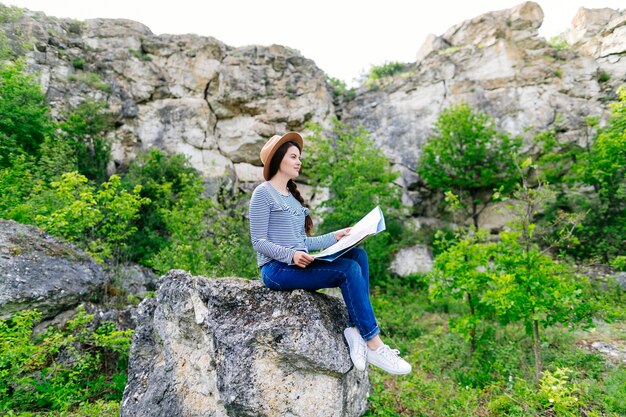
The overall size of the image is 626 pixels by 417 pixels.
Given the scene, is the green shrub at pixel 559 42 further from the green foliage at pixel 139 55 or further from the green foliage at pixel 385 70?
the green foliage at pixel 139 55

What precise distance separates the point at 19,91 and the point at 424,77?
17.7 metres

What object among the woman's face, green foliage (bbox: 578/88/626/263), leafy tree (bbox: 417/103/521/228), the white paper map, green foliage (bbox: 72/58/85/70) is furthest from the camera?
green foliage (bbox: 72/58/85/70)

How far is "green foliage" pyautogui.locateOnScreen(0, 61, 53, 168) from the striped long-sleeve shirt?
9.03m

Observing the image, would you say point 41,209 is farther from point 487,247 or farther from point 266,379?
point 487,247

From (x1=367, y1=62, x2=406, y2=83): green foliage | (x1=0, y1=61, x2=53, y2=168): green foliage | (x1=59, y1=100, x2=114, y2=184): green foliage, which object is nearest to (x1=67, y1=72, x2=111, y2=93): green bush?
(x1=59, y1=100, x2=114, y2=184): green foliage

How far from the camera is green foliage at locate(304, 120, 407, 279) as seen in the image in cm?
1141

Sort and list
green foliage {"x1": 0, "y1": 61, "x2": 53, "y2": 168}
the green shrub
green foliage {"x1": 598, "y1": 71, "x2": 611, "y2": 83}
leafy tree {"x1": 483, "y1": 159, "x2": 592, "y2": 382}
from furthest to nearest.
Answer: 1. the green shrub
2. green foliage {"x1": 598, "y1": 71, "x2": 611, "y2": 83}
3. green foliage {"x1": 0, "y1": 61, "x2": 53, "y2": 168}
4. leafy tree {"x1": 483, "y1": 159, "x2": 592, "y2": 382}

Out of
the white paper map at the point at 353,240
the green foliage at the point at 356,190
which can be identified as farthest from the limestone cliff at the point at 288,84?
the white paper map at the point at 353,240

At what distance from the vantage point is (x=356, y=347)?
3.08 metres

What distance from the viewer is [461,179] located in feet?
51.8

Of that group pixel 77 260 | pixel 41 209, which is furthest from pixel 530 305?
pixel 41 209

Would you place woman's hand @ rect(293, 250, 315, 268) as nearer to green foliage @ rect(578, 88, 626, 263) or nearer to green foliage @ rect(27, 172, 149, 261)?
green foliage @ rect(27, 172, 149, 261)

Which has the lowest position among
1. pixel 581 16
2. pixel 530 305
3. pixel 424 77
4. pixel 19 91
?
pixel 530 305

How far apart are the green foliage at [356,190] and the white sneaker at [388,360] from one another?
820 centimetres
